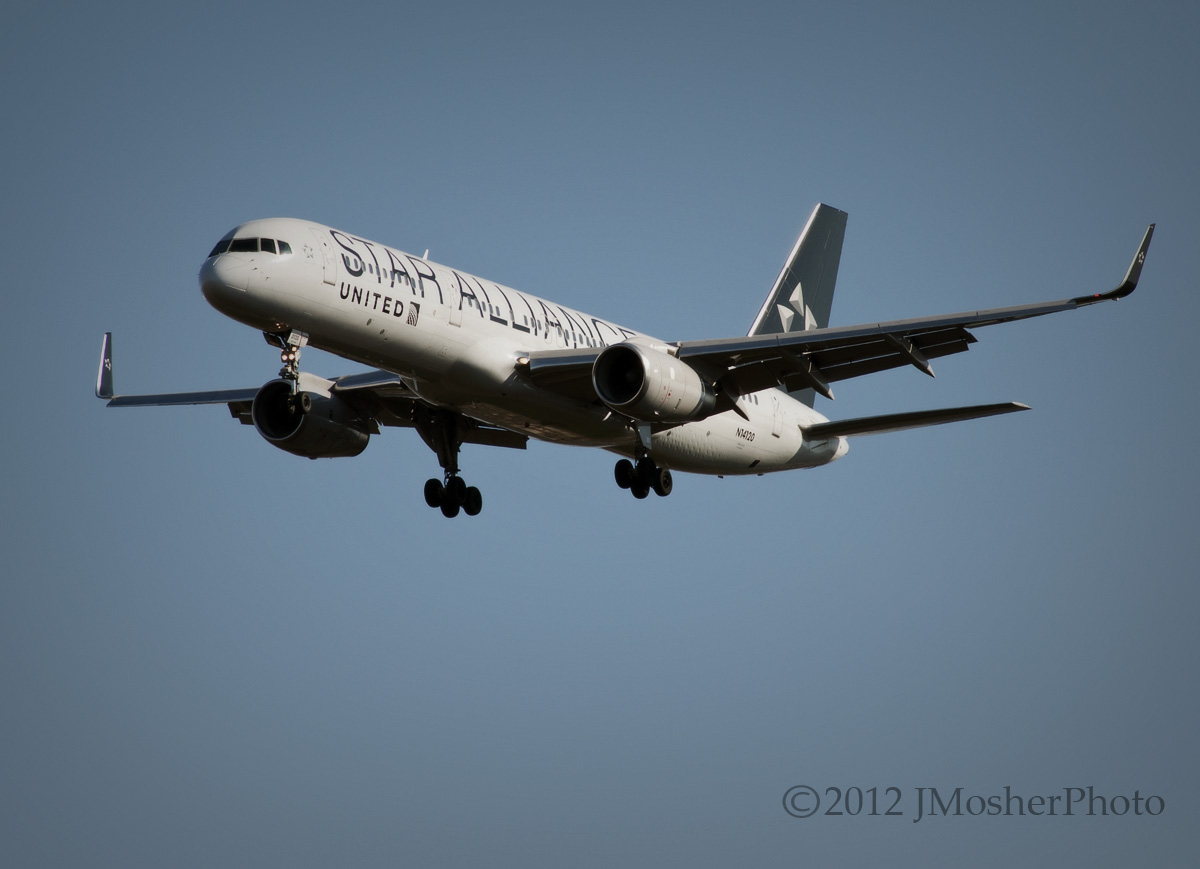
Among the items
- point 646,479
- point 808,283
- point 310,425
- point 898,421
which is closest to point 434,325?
point 310,425

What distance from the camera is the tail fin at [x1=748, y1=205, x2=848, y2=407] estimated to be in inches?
1439

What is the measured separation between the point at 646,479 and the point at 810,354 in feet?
18.0

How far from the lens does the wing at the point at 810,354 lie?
24.4 m

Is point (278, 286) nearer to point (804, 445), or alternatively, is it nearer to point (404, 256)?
point (404, 256)

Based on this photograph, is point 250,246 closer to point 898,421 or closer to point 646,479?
point 646,479

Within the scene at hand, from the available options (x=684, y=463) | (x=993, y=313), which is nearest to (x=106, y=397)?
(x=684, y=463)

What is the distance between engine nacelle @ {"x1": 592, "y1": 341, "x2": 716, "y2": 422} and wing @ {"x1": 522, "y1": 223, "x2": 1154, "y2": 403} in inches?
17.0

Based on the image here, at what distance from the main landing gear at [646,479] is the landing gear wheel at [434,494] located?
443cm

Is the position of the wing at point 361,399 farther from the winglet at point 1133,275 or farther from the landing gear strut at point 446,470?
the winglet at point 1133,275

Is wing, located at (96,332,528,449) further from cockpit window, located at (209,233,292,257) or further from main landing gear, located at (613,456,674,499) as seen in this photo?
cockpit window, located at (209,233,292,257)

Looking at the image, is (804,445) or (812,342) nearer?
(812,342)

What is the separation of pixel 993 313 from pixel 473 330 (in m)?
9.95

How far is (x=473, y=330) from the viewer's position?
84.9 feet

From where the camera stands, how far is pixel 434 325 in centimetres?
2525
